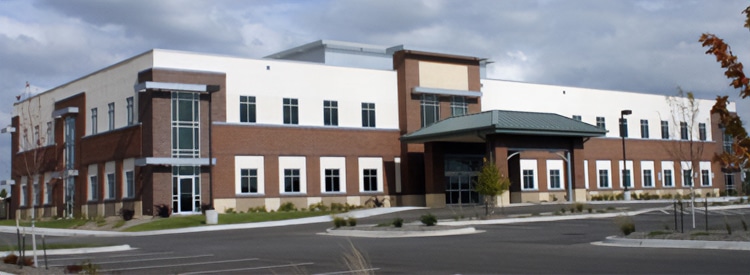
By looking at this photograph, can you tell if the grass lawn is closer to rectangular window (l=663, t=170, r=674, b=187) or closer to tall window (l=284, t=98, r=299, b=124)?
tall window (l=284, t=98, r=299, b=124)

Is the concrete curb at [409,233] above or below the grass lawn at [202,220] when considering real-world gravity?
below

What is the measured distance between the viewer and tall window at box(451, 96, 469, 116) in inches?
2293

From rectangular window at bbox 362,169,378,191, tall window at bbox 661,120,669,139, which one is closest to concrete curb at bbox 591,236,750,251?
rectangular window at bbox 362,169,378,191

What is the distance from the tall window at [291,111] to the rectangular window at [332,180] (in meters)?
3.98

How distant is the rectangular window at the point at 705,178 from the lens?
74.3m

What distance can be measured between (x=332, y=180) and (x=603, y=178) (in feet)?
84.3

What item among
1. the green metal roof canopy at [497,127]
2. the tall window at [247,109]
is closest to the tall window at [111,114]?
the tall window at [247,109]

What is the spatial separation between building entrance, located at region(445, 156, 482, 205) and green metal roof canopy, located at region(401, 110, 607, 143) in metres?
2.40

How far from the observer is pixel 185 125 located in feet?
159

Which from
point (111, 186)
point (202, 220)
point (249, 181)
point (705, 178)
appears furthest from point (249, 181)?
point (705, 178)

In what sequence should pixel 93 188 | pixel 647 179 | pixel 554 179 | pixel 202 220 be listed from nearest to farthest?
pixel 202 220 < pixel 93 188 < pixel 554 179 < pixel 647 179

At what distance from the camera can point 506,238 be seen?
24.7 metres

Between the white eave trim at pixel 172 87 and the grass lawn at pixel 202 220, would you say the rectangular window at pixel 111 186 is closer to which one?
the white eave trim at pixel 172 87

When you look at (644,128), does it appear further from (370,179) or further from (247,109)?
(247,109)
